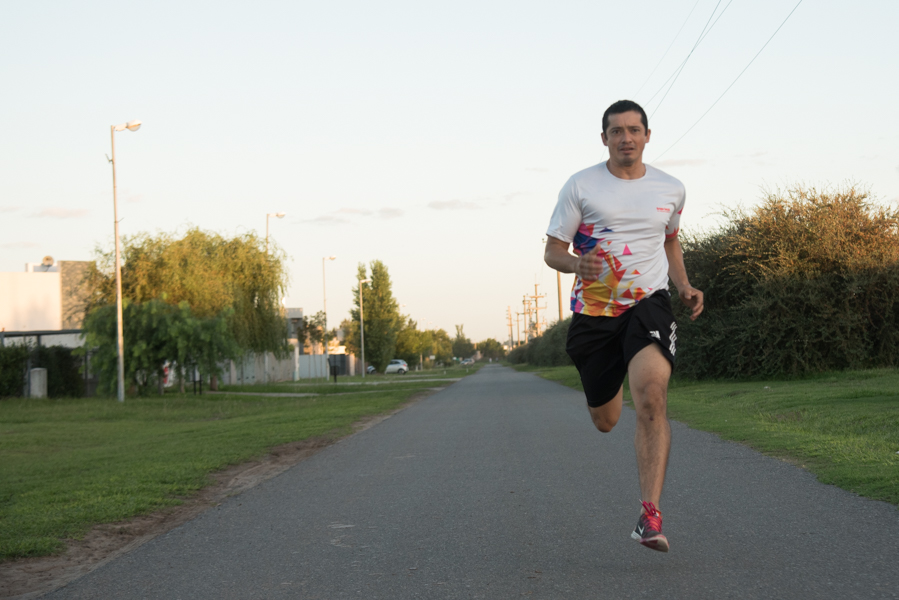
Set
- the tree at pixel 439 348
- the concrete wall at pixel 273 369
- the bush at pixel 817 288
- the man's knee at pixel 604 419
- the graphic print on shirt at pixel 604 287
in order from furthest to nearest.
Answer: the tree at pixel 439 348 < the concrete wall at pixel 273 369 < the bush at pixel 817 288 < the man's knee at pixel 604 419 < the graphic print on shirt at pixel 604 287

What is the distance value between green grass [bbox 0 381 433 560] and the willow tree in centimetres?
593

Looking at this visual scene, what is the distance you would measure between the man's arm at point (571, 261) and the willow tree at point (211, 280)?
2306cm

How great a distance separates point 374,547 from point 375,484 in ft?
8.67

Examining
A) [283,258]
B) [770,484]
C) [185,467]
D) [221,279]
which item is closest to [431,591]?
[770,484]

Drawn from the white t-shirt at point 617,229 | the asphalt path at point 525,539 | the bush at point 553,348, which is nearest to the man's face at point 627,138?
the white t-shirt at point 617,229

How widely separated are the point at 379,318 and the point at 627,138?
2964 inches

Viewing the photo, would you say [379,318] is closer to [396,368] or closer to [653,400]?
[396,368]

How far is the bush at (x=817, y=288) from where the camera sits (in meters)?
19.8

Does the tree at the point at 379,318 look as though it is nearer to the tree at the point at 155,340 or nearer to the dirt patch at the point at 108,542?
the tree at the point at 155,340

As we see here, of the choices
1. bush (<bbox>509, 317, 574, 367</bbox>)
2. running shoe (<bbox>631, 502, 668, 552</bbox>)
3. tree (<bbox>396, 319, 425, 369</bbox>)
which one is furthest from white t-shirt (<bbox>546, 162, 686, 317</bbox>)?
tree (<bbox>396, 319, 425, 369</bbox>)

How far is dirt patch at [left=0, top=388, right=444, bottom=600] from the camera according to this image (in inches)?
179

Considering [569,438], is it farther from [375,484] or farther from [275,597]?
[275,597]

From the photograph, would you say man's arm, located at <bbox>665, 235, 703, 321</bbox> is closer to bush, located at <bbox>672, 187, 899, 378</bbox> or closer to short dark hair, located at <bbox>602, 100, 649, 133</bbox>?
short dark hair, located at <bbox>602, 100, 649, 133</bbox>

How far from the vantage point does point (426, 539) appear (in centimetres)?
498
